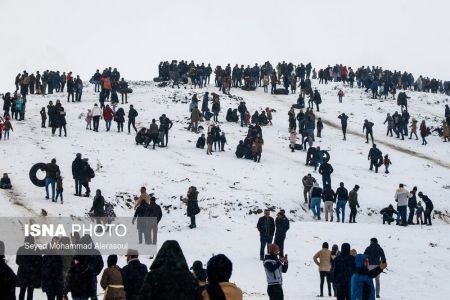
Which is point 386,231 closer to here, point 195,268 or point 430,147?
point 195,268

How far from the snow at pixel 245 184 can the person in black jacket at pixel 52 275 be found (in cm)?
454

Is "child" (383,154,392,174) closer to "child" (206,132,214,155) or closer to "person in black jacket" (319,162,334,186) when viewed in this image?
"person in black jacket" (319,162,334,186)

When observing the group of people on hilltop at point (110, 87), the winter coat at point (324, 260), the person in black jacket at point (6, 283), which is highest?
the group of people on hilltop at point (110, 87)

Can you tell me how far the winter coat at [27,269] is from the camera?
12.0 meters

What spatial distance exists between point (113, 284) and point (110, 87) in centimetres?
3297

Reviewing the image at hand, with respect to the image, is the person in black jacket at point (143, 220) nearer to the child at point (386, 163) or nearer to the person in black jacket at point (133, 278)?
the person in black jacket at point (133, 278)

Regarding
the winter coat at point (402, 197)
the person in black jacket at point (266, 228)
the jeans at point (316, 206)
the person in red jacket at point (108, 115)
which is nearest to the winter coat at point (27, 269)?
the person in black jacket at point (266, 228)

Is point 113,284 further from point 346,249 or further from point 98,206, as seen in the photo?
point 98,206

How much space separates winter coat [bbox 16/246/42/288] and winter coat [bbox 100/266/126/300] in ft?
8.90

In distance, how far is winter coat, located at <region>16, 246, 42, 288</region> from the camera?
12.0 m

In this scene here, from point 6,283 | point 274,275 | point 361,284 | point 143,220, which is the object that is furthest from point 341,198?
point 6,283

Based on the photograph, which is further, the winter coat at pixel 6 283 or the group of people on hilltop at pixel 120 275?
the winter coat at pixel 6 283

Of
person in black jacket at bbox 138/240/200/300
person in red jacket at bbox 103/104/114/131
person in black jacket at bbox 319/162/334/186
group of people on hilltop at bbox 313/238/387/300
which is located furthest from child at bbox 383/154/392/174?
person in black jacket at bbox 138/240/200/300

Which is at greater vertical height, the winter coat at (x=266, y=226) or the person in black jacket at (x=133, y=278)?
the person in black jacket at (x=133, y=278)
